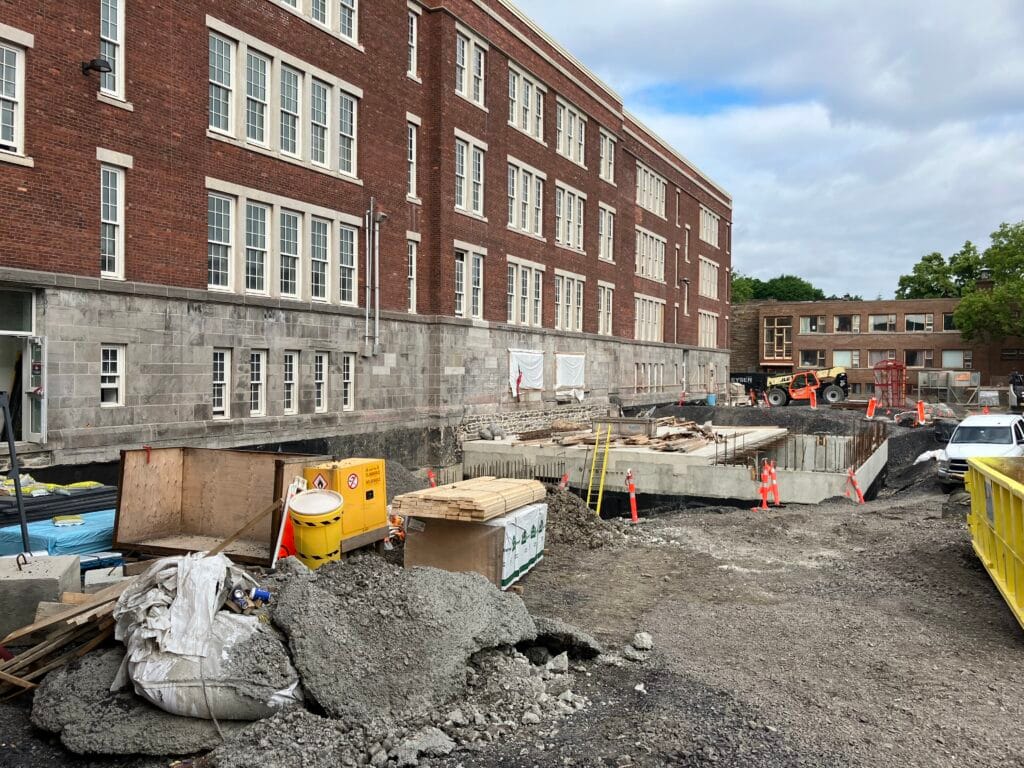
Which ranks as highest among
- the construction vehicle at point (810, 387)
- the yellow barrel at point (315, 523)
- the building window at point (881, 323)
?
the building window at point (881, 323)

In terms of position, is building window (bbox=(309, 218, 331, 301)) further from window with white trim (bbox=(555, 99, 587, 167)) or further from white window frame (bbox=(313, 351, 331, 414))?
window with white trim (bbox=(555, 99, 587, 167))

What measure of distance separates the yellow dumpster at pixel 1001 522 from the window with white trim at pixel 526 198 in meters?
23.9

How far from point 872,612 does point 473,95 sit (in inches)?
988

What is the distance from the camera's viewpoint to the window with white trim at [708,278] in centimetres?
5944

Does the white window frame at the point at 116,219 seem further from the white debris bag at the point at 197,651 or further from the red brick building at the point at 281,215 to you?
the white debris bag at the point at 197,651

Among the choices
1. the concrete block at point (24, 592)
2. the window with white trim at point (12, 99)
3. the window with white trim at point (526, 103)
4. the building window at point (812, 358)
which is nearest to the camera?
the concrete block at point (24, 592)

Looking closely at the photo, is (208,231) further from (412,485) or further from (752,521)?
(752,521)

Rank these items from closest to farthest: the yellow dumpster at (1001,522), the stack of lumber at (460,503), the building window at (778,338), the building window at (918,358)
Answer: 1. the yellow dumpster at (1001,522)
2. the stack of lumber at (460,503)
3. the building window at (918,358)
4. the building window at (778,338)

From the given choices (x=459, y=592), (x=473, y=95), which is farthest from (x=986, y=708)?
(x=473, y=95)

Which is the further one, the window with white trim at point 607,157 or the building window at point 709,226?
the building window at point 709,226

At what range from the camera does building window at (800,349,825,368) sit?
74188mm

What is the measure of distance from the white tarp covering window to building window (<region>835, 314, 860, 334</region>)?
1865 inches

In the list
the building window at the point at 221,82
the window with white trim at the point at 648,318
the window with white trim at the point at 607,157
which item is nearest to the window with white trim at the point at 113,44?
the building window at the point at 221,82

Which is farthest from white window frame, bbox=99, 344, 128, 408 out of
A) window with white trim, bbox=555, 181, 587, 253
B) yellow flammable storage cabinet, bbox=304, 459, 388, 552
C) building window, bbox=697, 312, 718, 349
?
building window, bbox=697, 312, 718, 349
